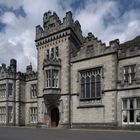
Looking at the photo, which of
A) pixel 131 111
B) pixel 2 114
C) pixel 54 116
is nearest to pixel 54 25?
pixel 54 116

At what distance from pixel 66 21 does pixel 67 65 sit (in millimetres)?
5562

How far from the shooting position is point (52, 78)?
39219 millimetres

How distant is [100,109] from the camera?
35.1 meters

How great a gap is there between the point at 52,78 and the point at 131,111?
11194 mm

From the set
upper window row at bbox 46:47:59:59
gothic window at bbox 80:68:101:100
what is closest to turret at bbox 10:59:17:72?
upper window row at bbox 46:47:59:59

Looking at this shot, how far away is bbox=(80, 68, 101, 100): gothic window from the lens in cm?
3578

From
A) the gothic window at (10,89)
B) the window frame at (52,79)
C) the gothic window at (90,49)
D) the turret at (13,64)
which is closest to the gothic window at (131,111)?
the gothic window at (90,49)

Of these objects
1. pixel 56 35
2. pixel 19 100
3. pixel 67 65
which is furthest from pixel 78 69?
pixel 19 100

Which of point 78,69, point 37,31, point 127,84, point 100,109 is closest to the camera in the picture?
point 127,84

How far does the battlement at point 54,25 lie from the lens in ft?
132

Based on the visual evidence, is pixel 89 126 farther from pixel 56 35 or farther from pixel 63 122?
pixel 56 35

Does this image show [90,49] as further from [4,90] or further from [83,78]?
[4,90]

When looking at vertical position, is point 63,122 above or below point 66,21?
below

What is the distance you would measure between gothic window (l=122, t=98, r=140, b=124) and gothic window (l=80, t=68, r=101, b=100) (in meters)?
3.40
